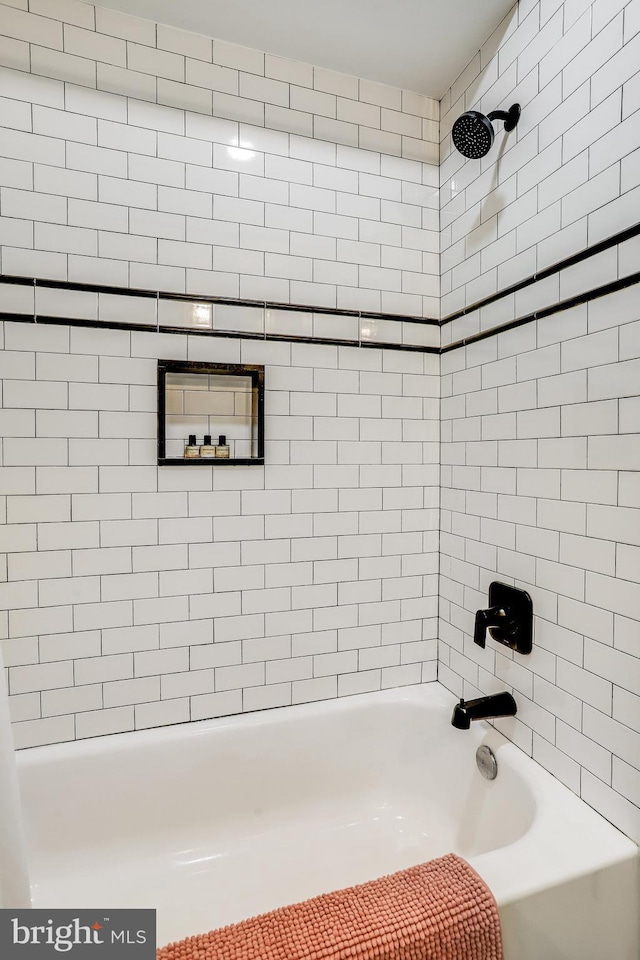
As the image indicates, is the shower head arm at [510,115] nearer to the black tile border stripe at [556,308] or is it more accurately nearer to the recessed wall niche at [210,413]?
the black tile border stripe at [556,308]

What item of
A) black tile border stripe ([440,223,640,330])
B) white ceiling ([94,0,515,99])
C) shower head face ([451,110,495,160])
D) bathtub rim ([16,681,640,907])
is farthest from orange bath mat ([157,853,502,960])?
white ceiling ([94,0,515,99])

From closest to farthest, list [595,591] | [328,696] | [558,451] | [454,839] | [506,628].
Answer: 1. [595,591]
2. [558,451]
3. [506,628]
4. [454,839]
5. [328,696]

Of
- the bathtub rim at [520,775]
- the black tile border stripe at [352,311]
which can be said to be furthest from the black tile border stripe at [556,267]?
the bathtub rim at [520,775]

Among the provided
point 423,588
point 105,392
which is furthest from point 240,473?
point 423,588

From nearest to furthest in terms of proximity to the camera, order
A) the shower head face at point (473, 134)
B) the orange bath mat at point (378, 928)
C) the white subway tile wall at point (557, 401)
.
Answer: the orange bath mat at point (378, 928), the white subway tile wall at point (557, 401), the shower head face at point (473, 134)

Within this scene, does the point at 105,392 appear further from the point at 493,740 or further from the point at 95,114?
the point at 493,740

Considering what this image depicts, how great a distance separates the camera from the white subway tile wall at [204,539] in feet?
5.06

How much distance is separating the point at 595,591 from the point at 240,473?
3.68 ft

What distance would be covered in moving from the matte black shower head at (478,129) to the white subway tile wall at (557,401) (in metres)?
0.04

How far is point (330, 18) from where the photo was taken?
158cm

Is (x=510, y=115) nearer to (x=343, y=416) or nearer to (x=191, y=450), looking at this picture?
(x=343, y=416)

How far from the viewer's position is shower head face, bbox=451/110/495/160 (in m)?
1.46

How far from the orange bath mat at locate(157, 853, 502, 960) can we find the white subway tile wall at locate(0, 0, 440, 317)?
5.46 ft

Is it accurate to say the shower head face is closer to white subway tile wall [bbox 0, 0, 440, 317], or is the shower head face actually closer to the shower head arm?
the shower head arm
